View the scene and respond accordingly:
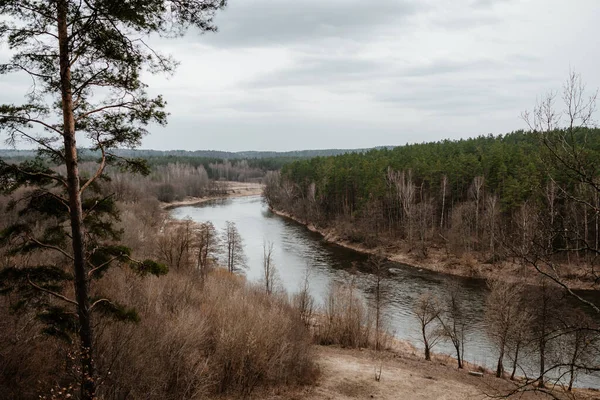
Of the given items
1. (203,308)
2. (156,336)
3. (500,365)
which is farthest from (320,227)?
(156,336)

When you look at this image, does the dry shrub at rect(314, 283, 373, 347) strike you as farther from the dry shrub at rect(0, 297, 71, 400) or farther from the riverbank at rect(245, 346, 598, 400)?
the dry shrub at rect(0, 297, 71, 400)

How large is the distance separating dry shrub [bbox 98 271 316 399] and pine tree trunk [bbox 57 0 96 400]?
173 cm

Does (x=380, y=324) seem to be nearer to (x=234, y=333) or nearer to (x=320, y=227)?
(x=234, y=333)

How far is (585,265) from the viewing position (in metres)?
39.4

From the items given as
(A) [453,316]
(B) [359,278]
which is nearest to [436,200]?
(B) [359,278]

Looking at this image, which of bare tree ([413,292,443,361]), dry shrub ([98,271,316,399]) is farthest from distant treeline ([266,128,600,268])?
dry shrub ([98,271,316,399])

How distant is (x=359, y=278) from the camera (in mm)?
39656

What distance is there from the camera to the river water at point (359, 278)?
27047mm

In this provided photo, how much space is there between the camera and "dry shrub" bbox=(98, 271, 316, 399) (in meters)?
10.1

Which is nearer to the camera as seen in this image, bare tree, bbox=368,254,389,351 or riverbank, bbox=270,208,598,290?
bare tree, bbox=368,254,389,351

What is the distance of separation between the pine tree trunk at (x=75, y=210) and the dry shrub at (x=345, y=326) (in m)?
19.8

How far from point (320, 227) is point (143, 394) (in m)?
57.6

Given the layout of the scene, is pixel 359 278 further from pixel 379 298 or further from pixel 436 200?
pixel 436 200

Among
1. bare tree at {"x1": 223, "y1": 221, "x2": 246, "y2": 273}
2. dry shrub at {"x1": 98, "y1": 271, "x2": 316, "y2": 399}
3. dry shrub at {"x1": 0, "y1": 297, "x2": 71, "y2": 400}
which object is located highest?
dry shrub at {"x1": 0, "y1": 297, "x2": 71, "y2": 400}
